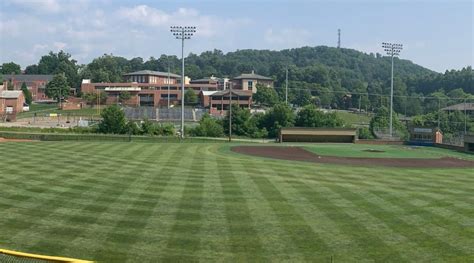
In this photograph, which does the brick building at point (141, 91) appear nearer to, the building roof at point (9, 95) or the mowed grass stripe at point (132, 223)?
the building roof at point (9, 95)

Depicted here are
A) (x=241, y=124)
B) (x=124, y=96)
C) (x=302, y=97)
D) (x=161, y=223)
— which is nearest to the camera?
(x=161, y=223)

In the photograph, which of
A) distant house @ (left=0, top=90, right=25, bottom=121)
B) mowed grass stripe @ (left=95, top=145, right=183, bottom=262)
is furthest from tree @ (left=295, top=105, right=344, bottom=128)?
distant house @ (left=0, top=90, right=25, bottom=121)

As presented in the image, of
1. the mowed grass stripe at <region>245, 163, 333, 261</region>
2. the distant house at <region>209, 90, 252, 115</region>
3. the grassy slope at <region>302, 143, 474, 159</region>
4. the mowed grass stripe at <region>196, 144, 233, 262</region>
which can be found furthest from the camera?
the distant house at <region>209, 90, 252, 115</region>

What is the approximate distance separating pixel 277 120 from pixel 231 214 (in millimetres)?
75539

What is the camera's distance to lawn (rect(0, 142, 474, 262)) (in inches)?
607

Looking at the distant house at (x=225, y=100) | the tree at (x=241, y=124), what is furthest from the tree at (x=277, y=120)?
the distant house at (x=225, y=100)

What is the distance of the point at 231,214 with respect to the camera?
20391mm

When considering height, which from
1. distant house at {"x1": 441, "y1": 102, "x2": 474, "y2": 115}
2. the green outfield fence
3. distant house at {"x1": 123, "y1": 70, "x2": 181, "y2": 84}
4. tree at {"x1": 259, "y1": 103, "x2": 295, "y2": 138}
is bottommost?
the green outfield fence

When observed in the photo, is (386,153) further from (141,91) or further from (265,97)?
(141,91)

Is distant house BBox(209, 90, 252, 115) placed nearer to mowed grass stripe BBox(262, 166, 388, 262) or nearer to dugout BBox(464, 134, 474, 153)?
dugout BBox(464, 134, 474, 153)

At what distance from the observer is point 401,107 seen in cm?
17775

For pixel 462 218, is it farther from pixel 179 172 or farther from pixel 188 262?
pixel 179 172

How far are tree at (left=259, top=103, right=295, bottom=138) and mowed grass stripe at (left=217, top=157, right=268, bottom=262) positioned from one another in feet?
218

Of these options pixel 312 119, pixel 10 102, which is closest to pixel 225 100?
pixel 312 119
